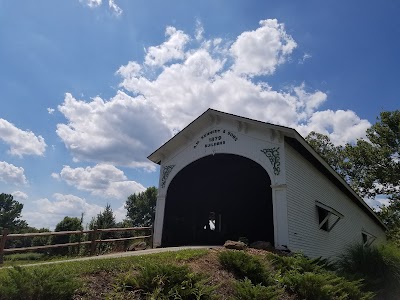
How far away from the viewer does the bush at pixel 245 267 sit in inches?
301

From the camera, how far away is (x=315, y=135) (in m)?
39.9

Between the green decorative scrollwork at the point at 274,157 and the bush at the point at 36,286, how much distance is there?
9.24 m

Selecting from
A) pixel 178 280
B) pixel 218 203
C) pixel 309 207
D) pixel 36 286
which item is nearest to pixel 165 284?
pixel 178 280

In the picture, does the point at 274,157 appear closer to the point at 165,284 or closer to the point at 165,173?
the point at 165,173

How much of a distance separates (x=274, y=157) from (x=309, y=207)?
3.12m

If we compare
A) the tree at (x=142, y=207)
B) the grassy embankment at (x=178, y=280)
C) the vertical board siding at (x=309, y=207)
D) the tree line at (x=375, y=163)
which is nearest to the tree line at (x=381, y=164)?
the tree line at (x=375, y=163)

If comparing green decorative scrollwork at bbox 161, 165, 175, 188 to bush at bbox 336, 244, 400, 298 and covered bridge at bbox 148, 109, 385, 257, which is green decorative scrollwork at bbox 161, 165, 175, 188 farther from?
bush at bbox 336, 244, 400, 298

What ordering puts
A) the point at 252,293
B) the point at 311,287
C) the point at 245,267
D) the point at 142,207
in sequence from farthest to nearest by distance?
the point at 142,207 < the point at 245,267 < the point at 311,287 < the point at 252,293

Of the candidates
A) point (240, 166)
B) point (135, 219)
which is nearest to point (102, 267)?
point (240, 166)

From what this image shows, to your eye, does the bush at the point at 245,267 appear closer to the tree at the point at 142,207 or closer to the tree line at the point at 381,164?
the tree line at the point at 381,164

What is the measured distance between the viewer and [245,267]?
7.71 m

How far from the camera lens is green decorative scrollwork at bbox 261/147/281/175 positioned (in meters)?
13.1

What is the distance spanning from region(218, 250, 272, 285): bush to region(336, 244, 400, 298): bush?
5214mm

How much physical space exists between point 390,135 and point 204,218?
22.7 meters
